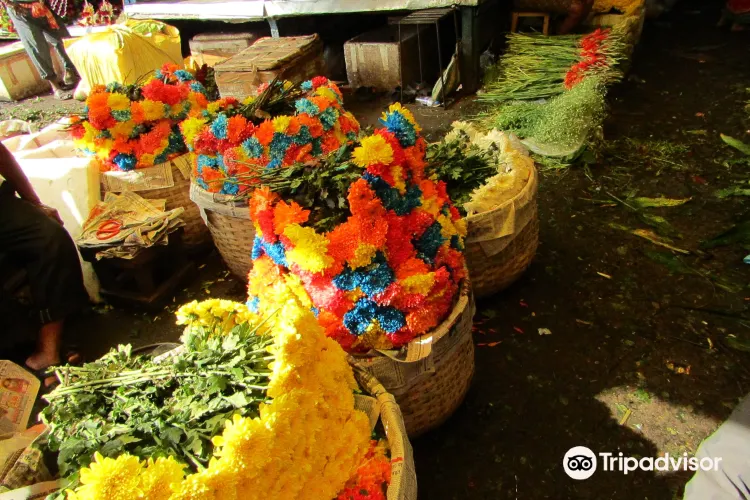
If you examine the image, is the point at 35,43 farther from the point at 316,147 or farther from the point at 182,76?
the point at 316,147

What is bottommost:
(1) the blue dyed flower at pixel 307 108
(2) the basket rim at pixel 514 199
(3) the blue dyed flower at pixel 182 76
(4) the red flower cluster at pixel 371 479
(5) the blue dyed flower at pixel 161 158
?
(4) the red flower cluster at pixel 371 479

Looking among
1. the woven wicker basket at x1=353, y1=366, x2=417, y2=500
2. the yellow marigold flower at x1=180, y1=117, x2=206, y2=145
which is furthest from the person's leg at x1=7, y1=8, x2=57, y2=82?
the woven wicker basket at x1=353, y1=366, x2=417, y2=500

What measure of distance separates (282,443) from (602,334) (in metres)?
1.91

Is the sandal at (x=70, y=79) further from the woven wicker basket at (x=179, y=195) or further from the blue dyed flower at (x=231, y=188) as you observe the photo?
the blue dyed flower at (x=231, y=188)

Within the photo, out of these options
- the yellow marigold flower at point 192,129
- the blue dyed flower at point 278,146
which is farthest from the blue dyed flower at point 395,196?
the yellow marigold flower at point 192,129

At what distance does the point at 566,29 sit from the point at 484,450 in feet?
15.8

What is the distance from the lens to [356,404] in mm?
1589

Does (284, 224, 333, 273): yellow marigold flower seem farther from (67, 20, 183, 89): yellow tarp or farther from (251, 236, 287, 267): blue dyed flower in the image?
(67, 20, 183, 89): yellow tarp

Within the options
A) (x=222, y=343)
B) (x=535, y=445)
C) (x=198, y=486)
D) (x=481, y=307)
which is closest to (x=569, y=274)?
(x=481, y=307)

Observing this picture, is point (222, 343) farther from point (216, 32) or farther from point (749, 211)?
point (216, 32)

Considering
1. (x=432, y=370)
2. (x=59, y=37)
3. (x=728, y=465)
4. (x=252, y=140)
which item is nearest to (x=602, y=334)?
(x=432, y=370)

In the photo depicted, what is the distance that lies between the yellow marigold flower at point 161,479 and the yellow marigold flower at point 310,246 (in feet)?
2.57

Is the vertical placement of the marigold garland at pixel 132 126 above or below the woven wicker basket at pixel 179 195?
above

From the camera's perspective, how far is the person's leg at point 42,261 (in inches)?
110
